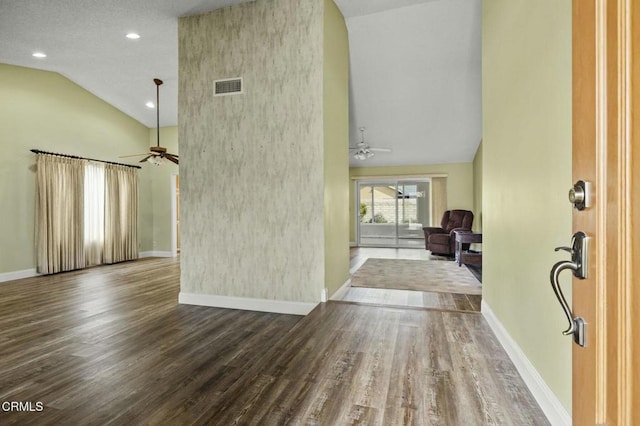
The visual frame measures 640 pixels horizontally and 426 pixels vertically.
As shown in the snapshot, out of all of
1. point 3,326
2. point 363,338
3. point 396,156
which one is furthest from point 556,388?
point 396,156

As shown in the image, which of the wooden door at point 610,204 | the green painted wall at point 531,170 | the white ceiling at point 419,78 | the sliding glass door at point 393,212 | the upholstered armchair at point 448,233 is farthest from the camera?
the sliding glass door at point 393,212

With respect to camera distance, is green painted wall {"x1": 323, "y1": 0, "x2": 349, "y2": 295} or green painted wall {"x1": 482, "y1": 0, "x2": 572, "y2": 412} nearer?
green painted wall {"x1": 482, "y1": 0, "x2": 572, "y2": 412}

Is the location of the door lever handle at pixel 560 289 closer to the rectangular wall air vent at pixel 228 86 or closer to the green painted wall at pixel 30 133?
the rectangular wall air vent at pixel 228 86

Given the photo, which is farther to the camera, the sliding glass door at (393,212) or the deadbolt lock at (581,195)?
the sliding glass door at (393,212)

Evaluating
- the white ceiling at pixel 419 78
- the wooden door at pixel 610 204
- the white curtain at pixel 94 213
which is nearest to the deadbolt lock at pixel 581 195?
the wooden door at pixel 610 204

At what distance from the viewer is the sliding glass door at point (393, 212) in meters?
9.51

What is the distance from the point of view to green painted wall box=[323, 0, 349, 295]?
3393 millimetres

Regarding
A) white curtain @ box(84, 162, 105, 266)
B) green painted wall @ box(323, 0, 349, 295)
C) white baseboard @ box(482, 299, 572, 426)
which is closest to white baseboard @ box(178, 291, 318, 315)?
green painted wall @ box(323, 0, 349, 295)

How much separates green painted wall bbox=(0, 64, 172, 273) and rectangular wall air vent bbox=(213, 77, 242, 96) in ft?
12.8

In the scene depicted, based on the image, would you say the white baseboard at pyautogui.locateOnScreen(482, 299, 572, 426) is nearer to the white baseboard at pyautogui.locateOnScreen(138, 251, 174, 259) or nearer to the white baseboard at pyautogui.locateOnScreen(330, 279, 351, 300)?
the white baseboard at pyautogui.locateOnScreen(330, 279, 351, 300)

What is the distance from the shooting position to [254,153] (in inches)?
136

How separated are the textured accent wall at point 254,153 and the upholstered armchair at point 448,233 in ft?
15.1

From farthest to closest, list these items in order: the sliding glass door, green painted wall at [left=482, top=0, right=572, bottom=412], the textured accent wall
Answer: the sliding glass door, the textured accent wall, green painted wall at [left=482, top=0, right=572, bottom=412]

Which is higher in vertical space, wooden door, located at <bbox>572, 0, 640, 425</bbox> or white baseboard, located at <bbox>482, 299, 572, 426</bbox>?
wooden door, located at <bbox>572, 0, 640, 425</bbox>
